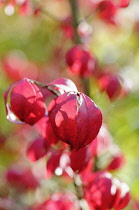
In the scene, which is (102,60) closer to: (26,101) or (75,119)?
(26,101)

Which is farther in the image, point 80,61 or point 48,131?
point 80,61

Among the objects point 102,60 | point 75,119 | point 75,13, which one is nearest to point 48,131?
point 75,119

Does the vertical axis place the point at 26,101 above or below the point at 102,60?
above

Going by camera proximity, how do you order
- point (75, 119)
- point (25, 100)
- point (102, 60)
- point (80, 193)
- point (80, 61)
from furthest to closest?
1. point (102, 60)
2. point (80, 61)
3. point (80, 193)
4. point (25, 100)
5. point (75, 119)

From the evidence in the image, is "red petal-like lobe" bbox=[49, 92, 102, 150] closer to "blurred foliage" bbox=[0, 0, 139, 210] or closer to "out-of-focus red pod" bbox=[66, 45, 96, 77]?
"out-of-focus red pod" bbox=[66, 45, 96, 77]

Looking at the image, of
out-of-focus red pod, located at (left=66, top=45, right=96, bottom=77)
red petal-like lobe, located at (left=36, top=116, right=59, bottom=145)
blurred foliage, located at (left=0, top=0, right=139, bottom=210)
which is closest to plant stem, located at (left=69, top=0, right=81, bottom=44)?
out-of-focus red pod, located at (left=66, top=45, right=96, bottom=77)

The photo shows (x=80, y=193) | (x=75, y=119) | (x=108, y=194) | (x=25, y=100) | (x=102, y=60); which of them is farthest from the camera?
(x=102, y=60)

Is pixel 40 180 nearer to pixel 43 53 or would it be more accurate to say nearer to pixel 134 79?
pixel 134 79

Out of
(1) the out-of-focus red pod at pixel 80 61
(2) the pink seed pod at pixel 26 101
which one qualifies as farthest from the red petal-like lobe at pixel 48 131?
(1) the out-of-focus red pod at pixel 80 61
